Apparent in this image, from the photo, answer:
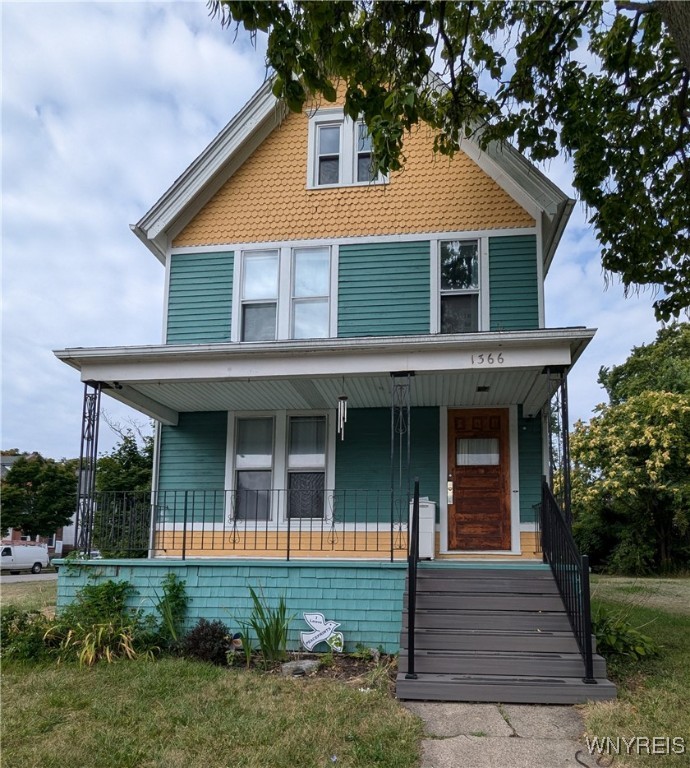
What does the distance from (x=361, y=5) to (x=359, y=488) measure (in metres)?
6.20

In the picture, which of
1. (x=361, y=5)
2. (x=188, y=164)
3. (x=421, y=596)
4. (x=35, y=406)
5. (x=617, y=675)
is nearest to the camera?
(x=617, y=675)

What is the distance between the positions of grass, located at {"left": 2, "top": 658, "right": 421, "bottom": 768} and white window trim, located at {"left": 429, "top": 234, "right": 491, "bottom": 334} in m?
5.53

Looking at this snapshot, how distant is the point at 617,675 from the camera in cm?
A: 639

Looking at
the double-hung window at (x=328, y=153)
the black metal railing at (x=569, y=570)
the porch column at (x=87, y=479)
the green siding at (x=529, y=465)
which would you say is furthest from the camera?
the double-hung window at (x=328, y=153)

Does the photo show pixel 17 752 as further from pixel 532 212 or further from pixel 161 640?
pixel 532 212

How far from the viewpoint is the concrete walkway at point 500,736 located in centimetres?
452

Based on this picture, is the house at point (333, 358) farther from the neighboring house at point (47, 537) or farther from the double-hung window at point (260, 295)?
the neighboring house at point (47, 537)

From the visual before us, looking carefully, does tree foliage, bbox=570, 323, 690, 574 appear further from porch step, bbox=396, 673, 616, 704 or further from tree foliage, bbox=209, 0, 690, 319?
porch step, bbox=396, 673, 616, 704

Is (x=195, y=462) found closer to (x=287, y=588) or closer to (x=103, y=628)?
(x=287, y=588)

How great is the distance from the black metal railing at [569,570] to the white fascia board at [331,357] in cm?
174

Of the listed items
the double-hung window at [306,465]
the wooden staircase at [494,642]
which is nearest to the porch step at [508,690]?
the wooden staircase at [494,642]

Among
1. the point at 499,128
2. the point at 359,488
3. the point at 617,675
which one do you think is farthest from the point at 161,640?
the point at 499,128

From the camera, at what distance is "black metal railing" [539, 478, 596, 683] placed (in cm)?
595

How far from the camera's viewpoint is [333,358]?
27.4 ft
